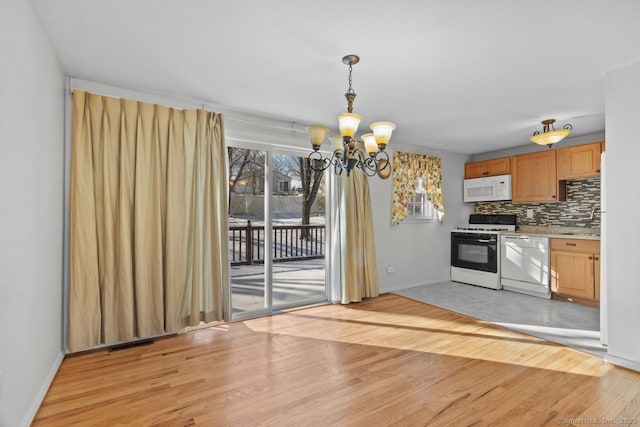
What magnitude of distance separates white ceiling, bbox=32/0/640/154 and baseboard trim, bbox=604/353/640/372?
7.60 feet

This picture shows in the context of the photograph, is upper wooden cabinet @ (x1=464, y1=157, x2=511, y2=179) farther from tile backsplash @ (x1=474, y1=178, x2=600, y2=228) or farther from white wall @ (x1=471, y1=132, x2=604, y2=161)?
tile backsplash @ (x1=474, y1=178, x2=600, y2=228)

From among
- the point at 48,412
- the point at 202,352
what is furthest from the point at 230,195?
the point at 48,412

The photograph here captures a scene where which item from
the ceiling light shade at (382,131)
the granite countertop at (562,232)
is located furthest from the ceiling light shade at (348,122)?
the granite countertop at (562,232)

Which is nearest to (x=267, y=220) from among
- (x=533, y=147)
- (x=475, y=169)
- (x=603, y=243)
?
(x=603, y=243)

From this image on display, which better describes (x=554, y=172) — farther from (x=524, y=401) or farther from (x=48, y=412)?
(x=48, y=412)

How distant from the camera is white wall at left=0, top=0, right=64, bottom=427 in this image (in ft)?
4.85

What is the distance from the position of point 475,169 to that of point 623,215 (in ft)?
11.0

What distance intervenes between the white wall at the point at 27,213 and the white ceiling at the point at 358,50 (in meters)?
0.33

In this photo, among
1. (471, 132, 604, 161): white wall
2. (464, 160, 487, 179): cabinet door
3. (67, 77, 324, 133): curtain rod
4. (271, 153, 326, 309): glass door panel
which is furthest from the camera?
(464, 160, 487, 179): cabinet door

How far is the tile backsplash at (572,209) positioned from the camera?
4.47m

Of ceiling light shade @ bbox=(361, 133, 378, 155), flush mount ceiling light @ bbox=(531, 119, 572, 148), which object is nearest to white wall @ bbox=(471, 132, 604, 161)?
flush mount ceiling light @ bbox=(531, 119, 572, 148)

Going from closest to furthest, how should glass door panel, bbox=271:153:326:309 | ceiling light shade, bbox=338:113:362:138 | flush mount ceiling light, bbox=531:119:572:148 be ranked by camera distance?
ceiling light shade, bbox=338:113:362:138 < flush mount ceiling light, bbox=531:119:572:148 < glass door panel, bbox=271:153:326:309

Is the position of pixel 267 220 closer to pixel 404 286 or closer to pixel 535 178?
pixel 404 286

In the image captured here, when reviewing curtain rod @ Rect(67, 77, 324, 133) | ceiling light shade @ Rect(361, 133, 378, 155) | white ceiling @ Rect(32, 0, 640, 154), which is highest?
white ceiling @ Rect(32, 0, 640, 154)
